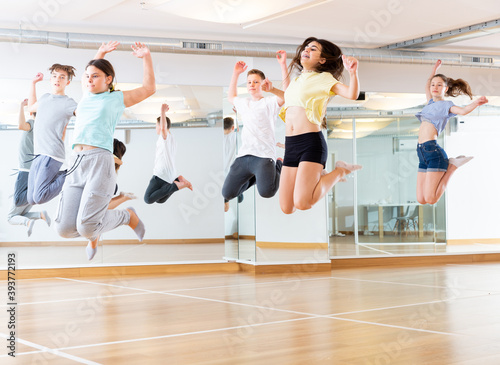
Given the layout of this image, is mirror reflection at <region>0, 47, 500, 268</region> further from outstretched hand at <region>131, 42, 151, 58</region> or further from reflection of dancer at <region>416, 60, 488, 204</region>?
outstretched hand at <region>131, 42, 151, 58</region>

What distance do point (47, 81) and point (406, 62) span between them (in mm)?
4895

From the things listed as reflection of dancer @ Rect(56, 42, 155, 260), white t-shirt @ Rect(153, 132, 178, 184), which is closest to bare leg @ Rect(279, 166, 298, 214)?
reflection of dancer @ Rect(56, 42, 155, 260)

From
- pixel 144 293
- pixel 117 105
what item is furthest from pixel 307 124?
pixel 144 293

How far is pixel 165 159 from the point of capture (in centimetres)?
840

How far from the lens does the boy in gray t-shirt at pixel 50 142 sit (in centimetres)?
452

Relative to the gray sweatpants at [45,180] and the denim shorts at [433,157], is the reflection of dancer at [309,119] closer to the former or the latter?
the denim shorts at [433,157]

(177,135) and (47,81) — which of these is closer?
(47,81)

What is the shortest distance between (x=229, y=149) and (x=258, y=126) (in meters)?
2.96

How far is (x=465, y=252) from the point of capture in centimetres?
1027

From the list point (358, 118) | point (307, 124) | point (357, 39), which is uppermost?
point (357, 39)

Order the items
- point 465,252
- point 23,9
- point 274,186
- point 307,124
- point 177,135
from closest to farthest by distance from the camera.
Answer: point 307,124 → point 274,186 → point 23,9 → point 177,135 → point 465,252

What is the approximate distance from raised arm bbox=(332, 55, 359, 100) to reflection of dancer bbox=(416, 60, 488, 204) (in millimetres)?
1611

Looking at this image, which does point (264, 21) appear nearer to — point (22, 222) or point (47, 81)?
point (47, 81)

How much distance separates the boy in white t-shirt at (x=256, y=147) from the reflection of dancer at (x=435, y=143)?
49.7 inches
